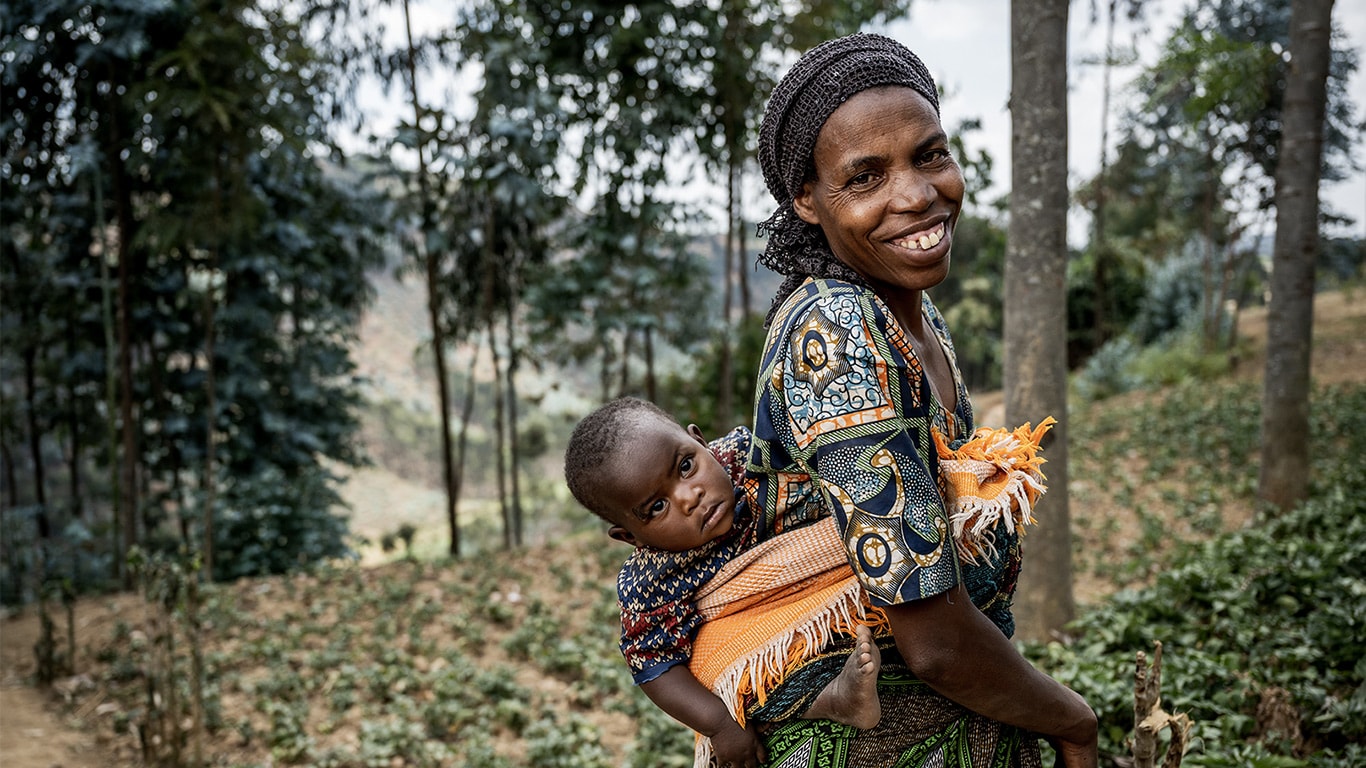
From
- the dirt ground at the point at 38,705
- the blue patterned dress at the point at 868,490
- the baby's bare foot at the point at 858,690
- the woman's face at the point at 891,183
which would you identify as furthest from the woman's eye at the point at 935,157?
the dirt ground at the point at 38,705

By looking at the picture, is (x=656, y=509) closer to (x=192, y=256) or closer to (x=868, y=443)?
(x=868, y=443)

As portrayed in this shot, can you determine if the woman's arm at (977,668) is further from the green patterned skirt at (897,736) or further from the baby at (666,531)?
the baby at (666,531)

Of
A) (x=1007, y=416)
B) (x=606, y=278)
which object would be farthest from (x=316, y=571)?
(x=1007, y=416)

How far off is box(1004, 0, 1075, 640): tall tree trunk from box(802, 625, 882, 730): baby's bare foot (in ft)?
10.4

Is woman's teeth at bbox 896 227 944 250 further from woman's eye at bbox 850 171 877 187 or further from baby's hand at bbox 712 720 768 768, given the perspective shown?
baby's hand at bbox 712 720 768 768

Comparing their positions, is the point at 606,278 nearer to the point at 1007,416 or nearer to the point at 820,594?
the point at 1007,416

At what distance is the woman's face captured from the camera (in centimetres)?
122

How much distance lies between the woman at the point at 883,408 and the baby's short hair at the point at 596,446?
0.77ft

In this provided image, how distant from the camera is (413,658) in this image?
5793mm

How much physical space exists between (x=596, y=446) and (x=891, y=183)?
23.6 inches

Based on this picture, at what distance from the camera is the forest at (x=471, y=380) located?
4.08 m

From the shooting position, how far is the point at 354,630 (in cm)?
634

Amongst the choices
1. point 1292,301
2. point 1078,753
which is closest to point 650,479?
point 1078,753

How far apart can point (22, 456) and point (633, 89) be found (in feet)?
46.9
